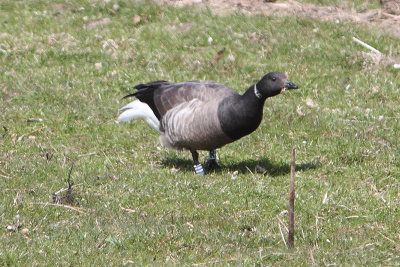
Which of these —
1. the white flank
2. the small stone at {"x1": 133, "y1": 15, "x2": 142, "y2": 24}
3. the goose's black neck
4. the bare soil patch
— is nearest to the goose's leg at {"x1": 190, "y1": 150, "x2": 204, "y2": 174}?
the goose's black neck

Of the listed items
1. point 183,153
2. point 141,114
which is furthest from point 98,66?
point 183,153

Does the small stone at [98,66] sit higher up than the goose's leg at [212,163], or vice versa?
the goose's leg at [212,163]

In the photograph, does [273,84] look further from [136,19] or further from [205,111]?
[136,19]

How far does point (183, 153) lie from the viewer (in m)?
10.2

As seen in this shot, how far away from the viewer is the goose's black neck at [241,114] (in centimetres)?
862

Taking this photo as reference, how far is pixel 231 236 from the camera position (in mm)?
6488

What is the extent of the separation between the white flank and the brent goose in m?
0.03

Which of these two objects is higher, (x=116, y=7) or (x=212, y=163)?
(x=116, y=7)

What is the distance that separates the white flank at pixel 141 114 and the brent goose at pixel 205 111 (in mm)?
27

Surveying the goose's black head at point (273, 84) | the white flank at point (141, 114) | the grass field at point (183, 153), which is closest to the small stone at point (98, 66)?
the grass field at point (183, 153)

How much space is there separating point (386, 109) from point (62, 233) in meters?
6.42

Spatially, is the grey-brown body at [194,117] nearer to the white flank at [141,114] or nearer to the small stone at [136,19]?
the white flank at [141,114]

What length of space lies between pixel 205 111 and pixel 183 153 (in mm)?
1498

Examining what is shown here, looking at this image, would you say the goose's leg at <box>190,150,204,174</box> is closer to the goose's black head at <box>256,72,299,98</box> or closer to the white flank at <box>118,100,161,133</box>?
the white flank at <box>118,100,161,133</box>
